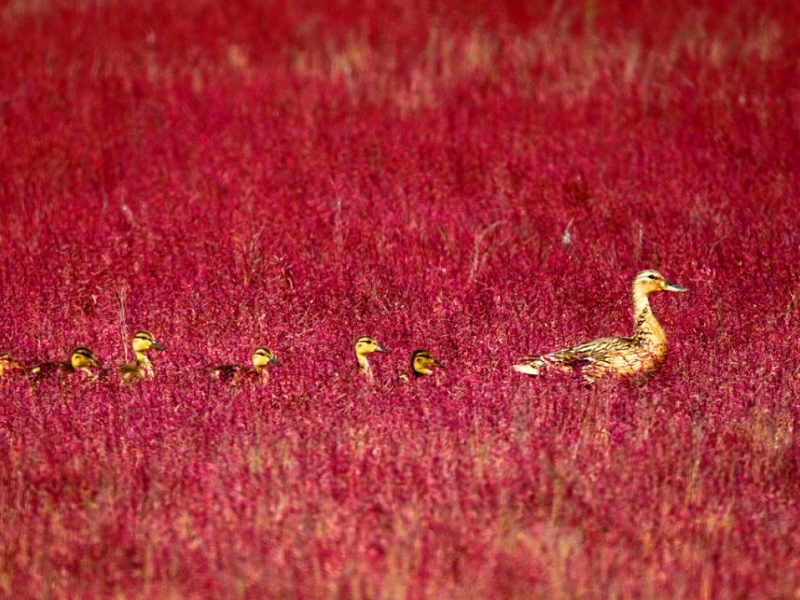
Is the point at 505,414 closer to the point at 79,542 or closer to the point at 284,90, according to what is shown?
the point at 79,542

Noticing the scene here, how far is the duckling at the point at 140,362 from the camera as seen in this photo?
6551mm

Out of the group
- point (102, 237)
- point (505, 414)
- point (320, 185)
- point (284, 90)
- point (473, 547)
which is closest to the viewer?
point (473, 547)

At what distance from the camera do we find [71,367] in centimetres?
665

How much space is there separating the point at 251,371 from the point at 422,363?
0.82m

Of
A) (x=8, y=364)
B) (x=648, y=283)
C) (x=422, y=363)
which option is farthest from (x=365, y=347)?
(x=8, y=364)

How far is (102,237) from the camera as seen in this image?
8.85m

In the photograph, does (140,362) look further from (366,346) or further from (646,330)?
(646,330)

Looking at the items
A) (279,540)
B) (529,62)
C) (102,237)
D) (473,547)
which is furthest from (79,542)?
(529,62)

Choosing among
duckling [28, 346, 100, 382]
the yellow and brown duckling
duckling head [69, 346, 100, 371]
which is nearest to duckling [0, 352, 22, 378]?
duckling [28, 346, 100, 382]

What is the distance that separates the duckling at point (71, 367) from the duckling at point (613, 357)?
2.11 meters

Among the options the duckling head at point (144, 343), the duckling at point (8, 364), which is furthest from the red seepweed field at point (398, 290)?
the duckling at point (8, 364)

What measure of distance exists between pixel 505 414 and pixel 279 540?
1468 millimetres

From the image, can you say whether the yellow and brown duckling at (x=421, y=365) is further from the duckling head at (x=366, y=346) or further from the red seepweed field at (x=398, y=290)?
the duckling head at (x=366, y=346)

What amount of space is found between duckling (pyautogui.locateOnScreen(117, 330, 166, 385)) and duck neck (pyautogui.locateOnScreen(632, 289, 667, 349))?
238 centimetres
